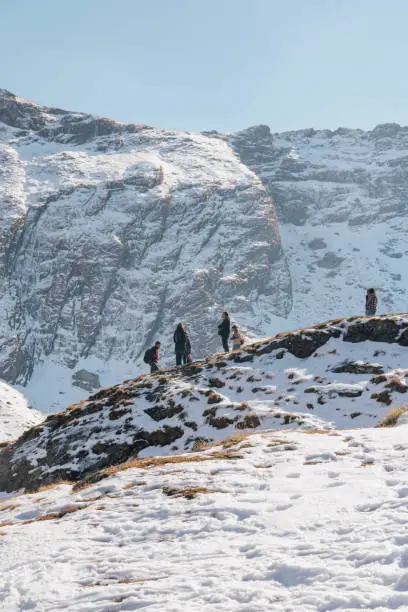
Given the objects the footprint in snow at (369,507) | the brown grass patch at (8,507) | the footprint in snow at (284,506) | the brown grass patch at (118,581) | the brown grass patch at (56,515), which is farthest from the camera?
the brown grass patch at (8,507)

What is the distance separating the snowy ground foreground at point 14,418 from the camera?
154m

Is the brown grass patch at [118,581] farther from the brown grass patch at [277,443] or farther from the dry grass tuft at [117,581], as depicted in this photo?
the brown grass patch at [277,443]

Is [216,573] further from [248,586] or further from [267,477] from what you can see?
[267,477]

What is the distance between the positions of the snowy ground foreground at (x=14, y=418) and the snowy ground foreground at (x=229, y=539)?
140m

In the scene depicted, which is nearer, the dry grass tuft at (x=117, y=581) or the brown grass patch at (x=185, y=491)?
the dry grass tuft at (x=117, y=581)

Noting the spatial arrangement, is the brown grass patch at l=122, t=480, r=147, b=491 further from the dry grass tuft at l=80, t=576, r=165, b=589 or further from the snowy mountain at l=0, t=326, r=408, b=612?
the dry grass tuft at l=80, t=576, r=165, b=589

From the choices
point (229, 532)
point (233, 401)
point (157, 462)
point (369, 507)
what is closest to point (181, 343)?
point (233, 401)

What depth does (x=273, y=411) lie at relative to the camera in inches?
899

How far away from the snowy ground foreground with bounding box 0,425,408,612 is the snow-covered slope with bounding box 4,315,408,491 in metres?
8.94

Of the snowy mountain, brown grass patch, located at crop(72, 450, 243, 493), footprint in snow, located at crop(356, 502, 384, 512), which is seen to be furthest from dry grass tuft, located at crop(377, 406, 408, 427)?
footprint in snow, located at crop(356, 502, 384, 512)

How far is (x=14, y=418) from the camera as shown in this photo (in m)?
171

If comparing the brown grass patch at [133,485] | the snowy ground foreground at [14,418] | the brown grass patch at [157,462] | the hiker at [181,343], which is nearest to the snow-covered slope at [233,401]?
the hiker at [181,343]

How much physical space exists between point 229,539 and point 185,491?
2.69 m

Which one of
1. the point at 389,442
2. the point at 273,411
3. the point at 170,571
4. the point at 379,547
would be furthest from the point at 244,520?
the point at 273,411
